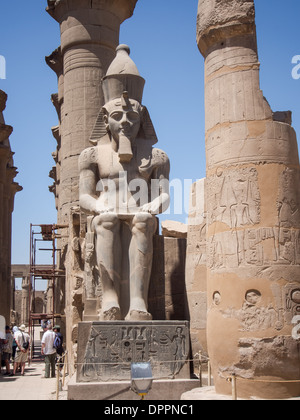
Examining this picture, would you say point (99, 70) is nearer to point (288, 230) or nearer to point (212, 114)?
point (212, 114)

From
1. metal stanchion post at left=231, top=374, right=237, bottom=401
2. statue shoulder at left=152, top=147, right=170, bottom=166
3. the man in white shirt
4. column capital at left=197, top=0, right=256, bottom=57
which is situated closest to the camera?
metal stanchion post at left=231, top=374, right=237, bottom=401

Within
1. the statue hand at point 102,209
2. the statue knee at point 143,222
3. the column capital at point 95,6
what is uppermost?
the column capital at point 95,6

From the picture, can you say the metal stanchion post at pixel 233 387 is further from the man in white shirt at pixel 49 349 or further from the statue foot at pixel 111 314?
the man in white shirt at pixel 49 349

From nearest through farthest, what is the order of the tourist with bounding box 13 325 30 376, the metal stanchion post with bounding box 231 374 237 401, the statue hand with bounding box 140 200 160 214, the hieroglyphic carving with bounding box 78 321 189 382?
1. the metal stanchion post with bounding box 231 374 237 401
2. the hieroglyphic carving with bounding box 78 321 189 382
3. the statue hand with bounding box 140 200 160 214
4. the tourist with bounding box 13 325 30 376

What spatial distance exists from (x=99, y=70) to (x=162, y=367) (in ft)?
32.3

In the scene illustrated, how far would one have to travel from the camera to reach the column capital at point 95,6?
50.9ft

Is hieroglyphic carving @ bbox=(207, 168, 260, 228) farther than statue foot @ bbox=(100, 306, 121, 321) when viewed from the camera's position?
No

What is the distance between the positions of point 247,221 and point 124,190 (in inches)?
94.7

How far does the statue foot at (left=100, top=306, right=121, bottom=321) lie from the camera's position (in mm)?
7430

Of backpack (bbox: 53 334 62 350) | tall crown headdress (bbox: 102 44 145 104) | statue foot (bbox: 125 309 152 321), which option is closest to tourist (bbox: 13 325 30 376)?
backpack (bbox: 53 334 62 350)

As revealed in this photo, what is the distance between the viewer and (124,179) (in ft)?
26.5

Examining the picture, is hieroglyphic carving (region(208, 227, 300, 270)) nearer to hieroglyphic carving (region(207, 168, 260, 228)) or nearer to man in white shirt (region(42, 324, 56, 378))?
hieroglyphic carving (region(207, 168, 260, 228))

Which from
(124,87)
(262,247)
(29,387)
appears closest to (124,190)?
(124,87)

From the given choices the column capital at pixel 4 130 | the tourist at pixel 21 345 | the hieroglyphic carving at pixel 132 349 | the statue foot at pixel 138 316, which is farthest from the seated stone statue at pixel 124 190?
the column capital at pixel 4 130
